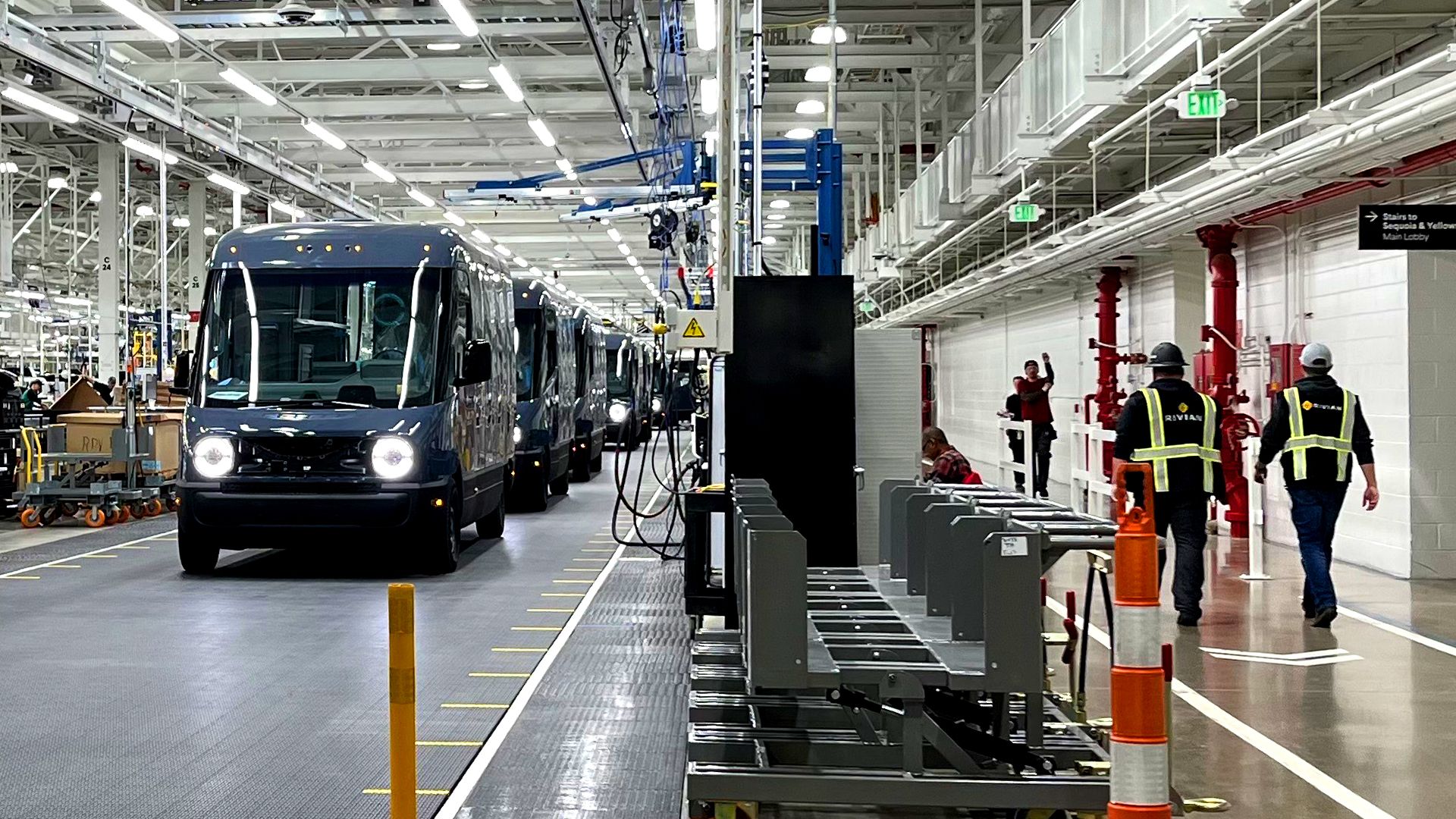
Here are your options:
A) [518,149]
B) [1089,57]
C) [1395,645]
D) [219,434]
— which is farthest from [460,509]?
[518,149]

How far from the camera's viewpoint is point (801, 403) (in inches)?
315

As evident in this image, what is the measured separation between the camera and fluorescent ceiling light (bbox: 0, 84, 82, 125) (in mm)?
17234

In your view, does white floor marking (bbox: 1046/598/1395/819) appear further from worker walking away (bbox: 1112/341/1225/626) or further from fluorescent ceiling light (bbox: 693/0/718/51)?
fluorescent ceiling light (bbox: 693/0/718/51)

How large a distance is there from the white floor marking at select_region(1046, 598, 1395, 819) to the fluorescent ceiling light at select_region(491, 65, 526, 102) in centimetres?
1328

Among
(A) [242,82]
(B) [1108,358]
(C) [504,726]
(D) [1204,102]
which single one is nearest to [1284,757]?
(C) [504,726]

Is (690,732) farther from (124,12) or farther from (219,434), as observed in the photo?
(124,12)

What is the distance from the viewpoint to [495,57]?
62.3 ft

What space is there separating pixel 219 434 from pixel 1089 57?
7.29m

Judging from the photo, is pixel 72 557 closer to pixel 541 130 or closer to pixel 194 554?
pixel 194 554

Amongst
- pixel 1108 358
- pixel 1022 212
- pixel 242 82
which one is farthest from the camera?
pixel 242 82

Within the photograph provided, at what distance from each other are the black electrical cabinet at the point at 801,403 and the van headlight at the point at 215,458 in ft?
16.5

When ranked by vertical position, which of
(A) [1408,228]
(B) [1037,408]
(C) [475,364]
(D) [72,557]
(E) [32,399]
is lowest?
(D) [72,557]

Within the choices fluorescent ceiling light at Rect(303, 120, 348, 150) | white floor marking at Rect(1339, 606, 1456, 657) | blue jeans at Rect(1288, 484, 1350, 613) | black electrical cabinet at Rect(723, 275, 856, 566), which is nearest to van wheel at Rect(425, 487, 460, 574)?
black electrical cabinet at Rect(723, 275, 856, 566)

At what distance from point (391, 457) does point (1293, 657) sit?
6.49m
